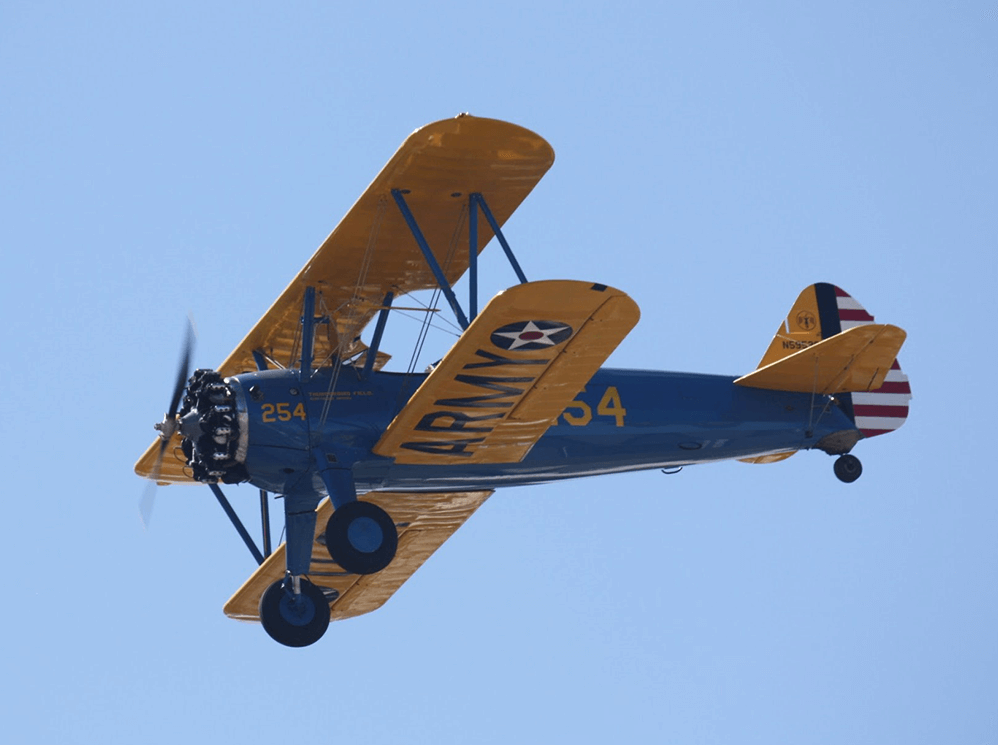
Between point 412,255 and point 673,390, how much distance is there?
276cm

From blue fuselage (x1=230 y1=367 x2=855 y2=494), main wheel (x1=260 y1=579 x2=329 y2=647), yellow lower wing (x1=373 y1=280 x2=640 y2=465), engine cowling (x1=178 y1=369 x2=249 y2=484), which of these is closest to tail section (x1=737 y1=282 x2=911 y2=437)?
blue fuselage (x1=230 y1=367 x2=855 y2=494)

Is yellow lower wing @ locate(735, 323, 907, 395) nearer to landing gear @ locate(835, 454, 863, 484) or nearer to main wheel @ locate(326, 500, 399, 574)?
landing gear @ locate(835, 454, 863, 484)

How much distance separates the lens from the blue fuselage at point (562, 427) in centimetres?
1493

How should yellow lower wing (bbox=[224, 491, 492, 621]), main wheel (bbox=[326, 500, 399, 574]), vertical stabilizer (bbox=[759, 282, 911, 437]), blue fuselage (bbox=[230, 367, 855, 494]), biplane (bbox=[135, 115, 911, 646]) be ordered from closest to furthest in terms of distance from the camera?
biplane (bbox=[135, 115, 911, 646]), main wheel (bbox=[326, 500, 399, 574]), blue fuselage (bbox=[230, 367, 855, 494]), yellow lower wing (bbox=[224, 491, 492, 621]), vertical stabilizer (bbox=[759, 282, 911, 437])

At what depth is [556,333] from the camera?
13469 mm

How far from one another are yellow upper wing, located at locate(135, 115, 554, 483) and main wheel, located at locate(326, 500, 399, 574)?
139 cm

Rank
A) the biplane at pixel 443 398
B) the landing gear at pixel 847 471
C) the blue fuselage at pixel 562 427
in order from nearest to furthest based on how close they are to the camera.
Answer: the biplane at pixel 443 398
the blue fuselage at pixel 562 427
the landing gear at pixel 847 471

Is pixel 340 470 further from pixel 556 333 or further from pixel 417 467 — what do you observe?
pixel 556 333

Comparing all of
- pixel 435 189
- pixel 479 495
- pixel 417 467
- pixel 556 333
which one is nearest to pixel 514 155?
pixel 435 189

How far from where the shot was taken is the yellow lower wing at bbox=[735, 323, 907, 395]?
16.5 metres

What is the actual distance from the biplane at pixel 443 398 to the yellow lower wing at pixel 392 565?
0.11 feet

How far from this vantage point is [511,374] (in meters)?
14.1

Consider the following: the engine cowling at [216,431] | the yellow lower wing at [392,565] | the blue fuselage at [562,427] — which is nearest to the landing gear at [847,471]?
the blue fuselage at [562,427]

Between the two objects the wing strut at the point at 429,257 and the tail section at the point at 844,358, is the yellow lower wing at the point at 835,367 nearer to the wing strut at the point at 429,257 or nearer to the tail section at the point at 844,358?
the tail section at the point at 844,358
